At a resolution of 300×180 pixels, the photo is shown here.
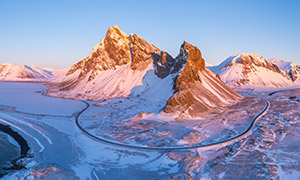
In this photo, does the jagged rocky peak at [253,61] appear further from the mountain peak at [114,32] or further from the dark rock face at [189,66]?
the dark rock face at [189,66]

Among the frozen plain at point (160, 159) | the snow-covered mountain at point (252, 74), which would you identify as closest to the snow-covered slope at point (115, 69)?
the frozen plain at point (160, 159)

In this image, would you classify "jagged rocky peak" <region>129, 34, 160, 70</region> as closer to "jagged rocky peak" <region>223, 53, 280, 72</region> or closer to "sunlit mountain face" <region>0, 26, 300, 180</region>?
"sunlit mountain face" <region>0, 26, 300, 180</region>

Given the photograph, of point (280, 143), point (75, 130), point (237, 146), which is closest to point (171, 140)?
point (237, 146)

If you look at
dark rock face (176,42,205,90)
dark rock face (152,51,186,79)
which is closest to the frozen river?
dark rock face (176,42,205,90)

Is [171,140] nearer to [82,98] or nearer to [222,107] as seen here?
[222,107]

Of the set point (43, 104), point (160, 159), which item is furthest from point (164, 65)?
point (160, 159)

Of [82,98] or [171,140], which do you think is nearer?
[171,140]
